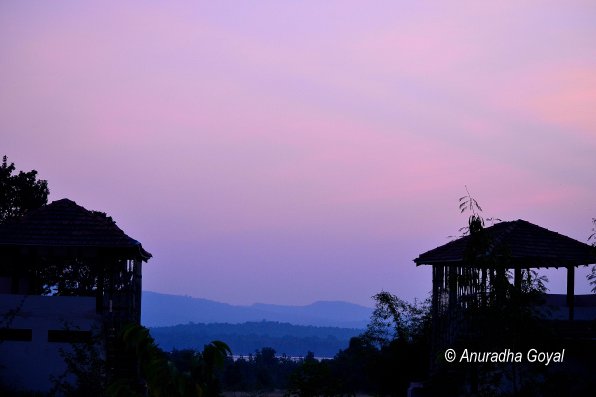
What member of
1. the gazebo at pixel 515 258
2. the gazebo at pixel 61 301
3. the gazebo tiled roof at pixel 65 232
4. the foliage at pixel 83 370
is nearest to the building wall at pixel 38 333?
the gazebo at pixel 61 301

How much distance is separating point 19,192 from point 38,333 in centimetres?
1701

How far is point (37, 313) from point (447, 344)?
484 inches

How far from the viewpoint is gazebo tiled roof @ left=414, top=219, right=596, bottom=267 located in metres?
26.9

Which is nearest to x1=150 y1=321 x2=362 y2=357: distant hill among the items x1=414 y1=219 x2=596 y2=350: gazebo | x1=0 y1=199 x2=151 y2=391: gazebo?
x1=414 y1=219 x2=596 y2=350: gazebo

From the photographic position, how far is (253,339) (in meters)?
114

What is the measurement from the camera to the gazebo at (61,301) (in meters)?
25.7

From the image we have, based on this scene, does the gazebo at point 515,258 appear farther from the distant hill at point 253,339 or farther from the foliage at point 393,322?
the distant hill at point 253,339

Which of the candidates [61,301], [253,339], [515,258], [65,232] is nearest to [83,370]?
[61,301]

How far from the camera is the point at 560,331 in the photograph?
78.5ft

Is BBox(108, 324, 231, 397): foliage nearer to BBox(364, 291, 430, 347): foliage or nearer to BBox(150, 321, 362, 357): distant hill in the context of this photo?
BBox(364, 291, 430, 347): foliage

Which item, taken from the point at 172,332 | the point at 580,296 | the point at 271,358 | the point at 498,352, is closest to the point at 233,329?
the point at 172,332

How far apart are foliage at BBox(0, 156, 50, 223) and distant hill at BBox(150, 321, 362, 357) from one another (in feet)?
170

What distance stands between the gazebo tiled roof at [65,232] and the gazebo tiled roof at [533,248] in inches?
379

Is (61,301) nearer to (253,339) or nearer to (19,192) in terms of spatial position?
(19,192)
